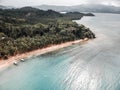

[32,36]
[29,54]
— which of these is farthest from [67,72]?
[32,36]

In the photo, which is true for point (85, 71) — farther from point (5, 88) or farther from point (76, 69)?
point (5, 88)

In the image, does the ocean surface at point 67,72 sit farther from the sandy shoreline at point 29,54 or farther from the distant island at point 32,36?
the distant island at point 32,36

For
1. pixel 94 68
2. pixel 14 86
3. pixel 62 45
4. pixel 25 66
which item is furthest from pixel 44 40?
pixel 14 86

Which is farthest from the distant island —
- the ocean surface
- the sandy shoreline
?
the ocean surface

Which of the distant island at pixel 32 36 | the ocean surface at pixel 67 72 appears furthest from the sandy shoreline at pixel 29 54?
the ocean surface at pixel 67 72

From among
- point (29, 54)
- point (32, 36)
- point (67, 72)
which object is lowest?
point (29, 54)

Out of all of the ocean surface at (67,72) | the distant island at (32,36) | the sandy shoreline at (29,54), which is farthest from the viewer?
the distant island at (32,36)

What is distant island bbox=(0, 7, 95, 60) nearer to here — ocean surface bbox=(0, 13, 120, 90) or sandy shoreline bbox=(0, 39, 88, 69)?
sandy shoreline bbox=(0, 39, 88, 69)

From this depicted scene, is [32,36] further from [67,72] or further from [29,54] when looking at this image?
[67,72]
